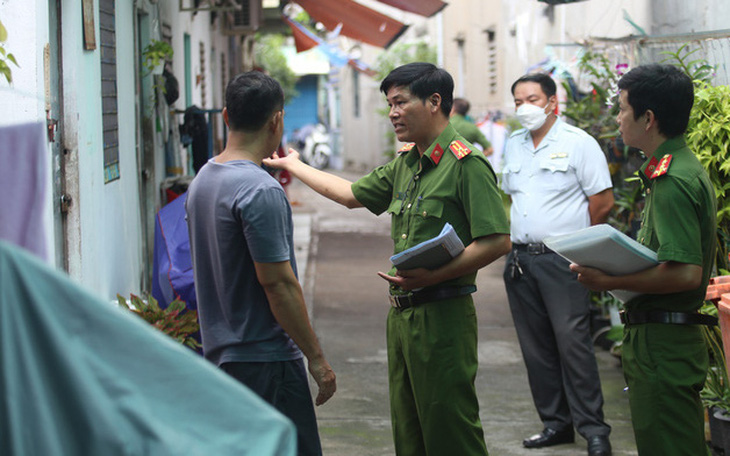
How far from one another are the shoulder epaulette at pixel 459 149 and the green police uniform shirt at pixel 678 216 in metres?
0.68

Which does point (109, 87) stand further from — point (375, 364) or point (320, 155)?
point (320, 155)

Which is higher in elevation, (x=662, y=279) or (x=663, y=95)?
(x=663, y=95)

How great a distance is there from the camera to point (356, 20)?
12578mm

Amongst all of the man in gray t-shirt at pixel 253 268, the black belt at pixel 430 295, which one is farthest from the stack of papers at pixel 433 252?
the man in gray t-shirt at pixel 253 268

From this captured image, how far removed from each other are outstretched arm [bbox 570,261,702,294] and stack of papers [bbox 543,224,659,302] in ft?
0.08

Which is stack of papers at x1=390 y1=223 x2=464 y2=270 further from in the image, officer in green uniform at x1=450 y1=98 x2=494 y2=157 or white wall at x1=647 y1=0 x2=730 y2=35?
officer in green uniform at x1=450 y1=98 x2=494 y2=157

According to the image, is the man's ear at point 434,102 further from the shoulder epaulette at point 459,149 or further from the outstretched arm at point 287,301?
the outstretched arm at point 287,301

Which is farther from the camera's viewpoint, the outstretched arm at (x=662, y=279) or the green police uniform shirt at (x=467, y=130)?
the green police uniform shirt at (x=467, y=130)

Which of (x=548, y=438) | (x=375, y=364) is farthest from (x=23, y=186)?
(x=375, y=364)

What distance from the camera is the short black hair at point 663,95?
3334mm

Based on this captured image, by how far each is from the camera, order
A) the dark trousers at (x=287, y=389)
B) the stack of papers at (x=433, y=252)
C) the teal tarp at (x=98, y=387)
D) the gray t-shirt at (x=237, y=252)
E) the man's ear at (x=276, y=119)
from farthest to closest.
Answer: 1. the stack of papers at (x=433, y=252)
2. the man's ear at (x=276, y=119)
3. the dark trousers at (x=287, y=389)
4. the gray t-shirt at (x=237, y=252)
5. the teal tarp at (x=98, y=387)

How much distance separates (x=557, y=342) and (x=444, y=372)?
1.74m

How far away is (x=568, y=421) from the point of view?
5.26 metres

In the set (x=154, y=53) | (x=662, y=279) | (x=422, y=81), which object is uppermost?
(x=154, y=53)
